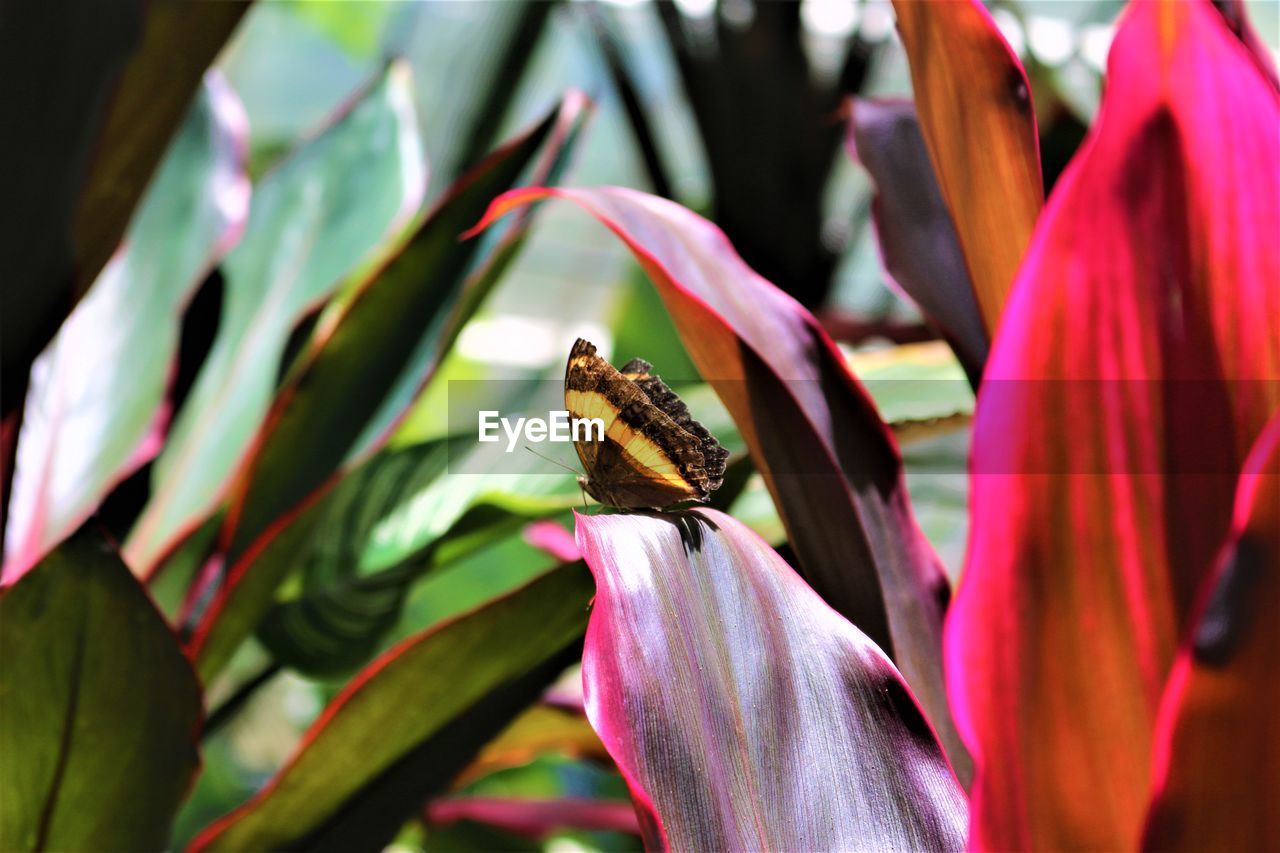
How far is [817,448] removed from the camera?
33 centimetres

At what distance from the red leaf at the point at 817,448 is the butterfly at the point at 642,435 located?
0.06 ft

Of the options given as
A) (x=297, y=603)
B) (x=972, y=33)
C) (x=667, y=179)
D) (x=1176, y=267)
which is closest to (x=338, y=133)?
(x=297, y=603)

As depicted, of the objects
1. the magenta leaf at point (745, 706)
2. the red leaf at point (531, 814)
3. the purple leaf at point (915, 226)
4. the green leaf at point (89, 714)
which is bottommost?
the red leaf at point (531, 814)

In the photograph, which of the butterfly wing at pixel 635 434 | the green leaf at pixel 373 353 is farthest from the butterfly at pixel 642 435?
the green leaf at pixel 373 353

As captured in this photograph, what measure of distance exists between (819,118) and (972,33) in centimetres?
134

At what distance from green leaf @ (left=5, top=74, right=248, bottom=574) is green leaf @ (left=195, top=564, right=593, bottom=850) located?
23 cm

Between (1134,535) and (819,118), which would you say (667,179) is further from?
(1134,535)

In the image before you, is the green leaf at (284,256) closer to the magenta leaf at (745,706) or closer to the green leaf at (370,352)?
the green leaf at (370,352)

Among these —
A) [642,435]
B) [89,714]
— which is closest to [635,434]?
[642,435]

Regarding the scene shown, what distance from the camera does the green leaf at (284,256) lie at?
0.67 meters

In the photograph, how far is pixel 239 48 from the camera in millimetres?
2320

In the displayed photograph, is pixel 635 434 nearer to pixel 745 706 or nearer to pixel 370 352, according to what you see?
pixel 745 706

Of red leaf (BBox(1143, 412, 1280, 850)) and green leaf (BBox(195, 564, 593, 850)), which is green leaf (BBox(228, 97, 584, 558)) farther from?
red leaf (BBox(1143, 412, 1280, 850))

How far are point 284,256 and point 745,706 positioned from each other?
586mm
